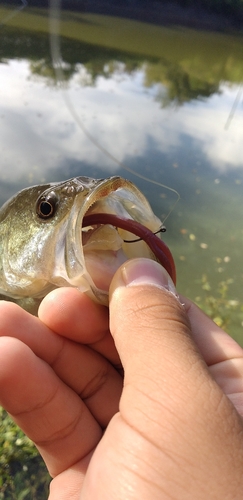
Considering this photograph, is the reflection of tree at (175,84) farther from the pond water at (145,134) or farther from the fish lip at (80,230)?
the fish lip at (80,230)

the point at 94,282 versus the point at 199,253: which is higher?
the point at 94,282

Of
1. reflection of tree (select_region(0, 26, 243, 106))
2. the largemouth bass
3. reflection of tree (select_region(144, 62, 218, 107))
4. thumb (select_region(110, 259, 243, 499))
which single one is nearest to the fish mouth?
the largemouth bass

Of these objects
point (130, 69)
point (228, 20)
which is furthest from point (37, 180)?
point (228, 20)

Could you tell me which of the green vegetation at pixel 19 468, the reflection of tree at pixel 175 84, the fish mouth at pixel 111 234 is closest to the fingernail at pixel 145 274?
the fish mouth at pixel 111 234

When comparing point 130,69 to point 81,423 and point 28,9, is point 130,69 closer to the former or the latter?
point 28,9

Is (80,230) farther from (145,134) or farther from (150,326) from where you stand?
(145,134)

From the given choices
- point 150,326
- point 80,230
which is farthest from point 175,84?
point 150,326
